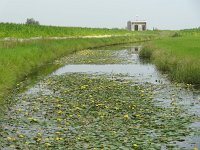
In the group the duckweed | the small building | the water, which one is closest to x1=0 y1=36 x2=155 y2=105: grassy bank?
the water

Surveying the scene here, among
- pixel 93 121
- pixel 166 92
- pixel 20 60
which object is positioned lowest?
pixel 93 121

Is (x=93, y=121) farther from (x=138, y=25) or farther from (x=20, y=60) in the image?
(x=138, y=25)

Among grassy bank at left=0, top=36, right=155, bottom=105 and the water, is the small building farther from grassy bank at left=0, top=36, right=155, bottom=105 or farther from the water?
Result: the water

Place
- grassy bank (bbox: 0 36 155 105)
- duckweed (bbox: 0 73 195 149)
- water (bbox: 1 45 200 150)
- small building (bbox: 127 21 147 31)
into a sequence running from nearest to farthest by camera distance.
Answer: duckweed (bbox: 0 73 195 149) < water (bbox: 1 45 200 150) < grassy bank (bbox: 0 36 155 105) < small building (bbox: 127 21 147 31)

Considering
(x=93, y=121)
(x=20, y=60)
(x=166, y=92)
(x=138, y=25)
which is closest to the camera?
(x=93, y=121)

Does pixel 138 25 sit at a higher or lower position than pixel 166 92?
higher

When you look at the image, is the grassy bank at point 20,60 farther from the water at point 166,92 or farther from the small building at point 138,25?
the small building at point 138,25

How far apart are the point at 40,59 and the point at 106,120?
20790 millimetres

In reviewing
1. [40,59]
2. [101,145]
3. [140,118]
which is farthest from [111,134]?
[40,59]

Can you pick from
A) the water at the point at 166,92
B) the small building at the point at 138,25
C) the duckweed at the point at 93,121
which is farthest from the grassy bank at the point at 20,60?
the small building at the point at 138,25

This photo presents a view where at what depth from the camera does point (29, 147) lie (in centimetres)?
1049

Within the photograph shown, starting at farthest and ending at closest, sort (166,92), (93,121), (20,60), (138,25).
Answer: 1. (138,25)
2. (20,60)
3. (166,92)
4. (93,121)

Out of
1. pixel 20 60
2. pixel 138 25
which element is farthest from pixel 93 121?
pixel 138 25

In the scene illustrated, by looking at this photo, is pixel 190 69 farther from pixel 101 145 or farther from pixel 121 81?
pixel 101 145
